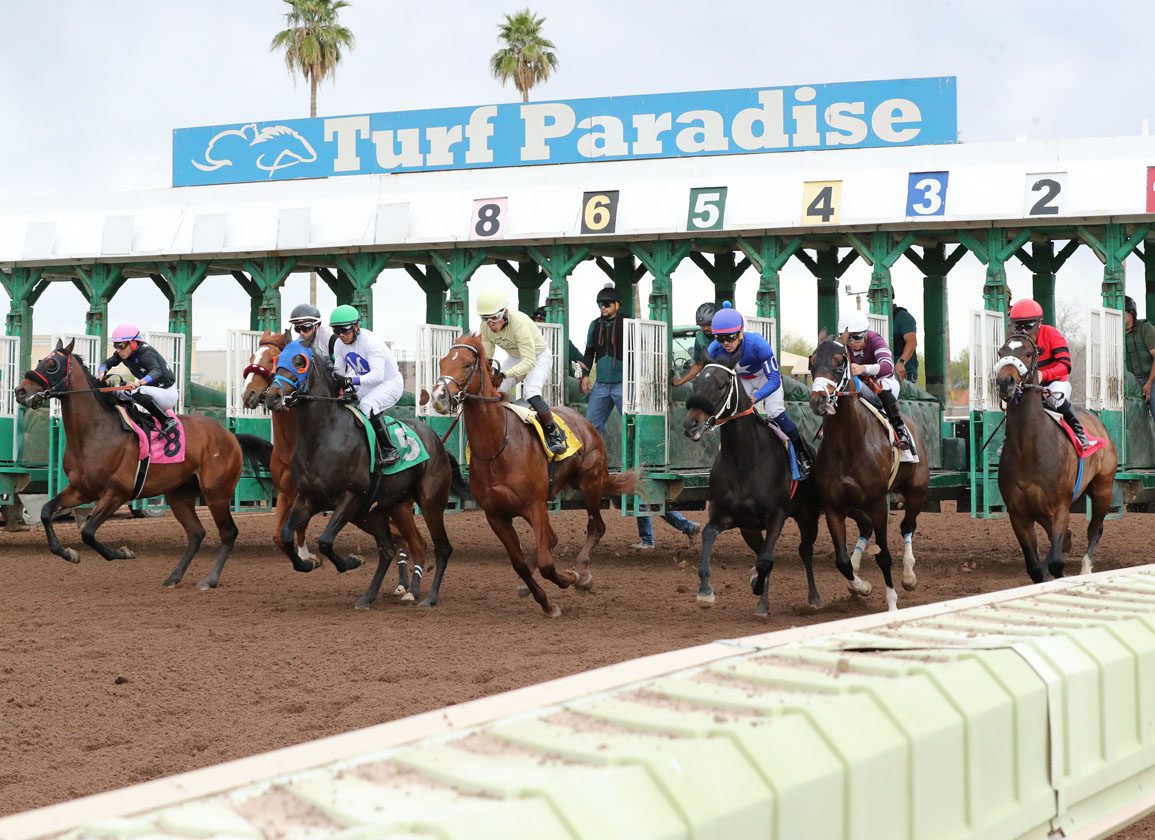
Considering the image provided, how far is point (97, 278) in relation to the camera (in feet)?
53.1

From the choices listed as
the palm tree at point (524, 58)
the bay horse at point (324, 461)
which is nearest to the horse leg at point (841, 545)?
the bay horse at point (324, 461)

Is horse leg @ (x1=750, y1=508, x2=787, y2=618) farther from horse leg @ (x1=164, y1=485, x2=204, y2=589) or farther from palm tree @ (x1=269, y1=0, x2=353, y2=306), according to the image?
palm tree @ (x1=269, y1=0, x2=353, y2=306)

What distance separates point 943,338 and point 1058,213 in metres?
2.08

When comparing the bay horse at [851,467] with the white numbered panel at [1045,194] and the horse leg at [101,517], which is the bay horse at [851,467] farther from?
the horse leg at [101,517]

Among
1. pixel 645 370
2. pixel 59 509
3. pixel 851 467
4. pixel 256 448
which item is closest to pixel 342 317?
pixel 645 370

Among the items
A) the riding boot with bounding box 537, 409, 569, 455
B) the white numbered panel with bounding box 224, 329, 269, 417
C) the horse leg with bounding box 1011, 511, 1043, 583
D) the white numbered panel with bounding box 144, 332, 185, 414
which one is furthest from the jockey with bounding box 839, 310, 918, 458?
the white numbered panel with bounding box 144, 332, 185, 414

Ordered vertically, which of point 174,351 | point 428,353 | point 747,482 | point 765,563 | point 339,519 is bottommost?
point 765,563

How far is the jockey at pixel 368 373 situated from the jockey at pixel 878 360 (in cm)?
307

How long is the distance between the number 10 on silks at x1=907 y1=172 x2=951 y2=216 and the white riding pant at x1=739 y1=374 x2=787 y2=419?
489 cm

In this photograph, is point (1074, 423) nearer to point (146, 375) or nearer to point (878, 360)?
point (878, 360)

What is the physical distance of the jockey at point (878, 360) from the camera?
29.3 feet

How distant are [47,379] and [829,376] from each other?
6.12 m

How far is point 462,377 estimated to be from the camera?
26.9 feet

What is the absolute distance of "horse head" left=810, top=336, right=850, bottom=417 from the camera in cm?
802
